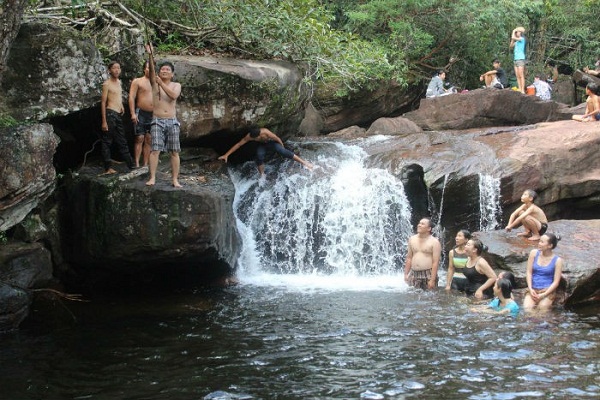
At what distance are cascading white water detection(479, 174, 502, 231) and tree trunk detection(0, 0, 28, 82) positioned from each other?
8064 mm

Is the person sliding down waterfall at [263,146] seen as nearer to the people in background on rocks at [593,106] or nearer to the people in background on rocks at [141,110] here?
the people in background on rocks at [141,110]

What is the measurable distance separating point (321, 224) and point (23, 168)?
18.4 ft

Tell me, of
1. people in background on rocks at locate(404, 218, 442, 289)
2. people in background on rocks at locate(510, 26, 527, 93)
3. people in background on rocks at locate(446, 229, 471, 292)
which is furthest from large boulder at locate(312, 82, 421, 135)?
people in background on rocks at locate(446, 229, 471, 292)

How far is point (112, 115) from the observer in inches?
382

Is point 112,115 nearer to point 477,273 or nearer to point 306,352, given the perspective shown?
point 306,352

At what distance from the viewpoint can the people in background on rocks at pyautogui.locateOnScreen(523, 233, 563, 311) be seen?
28.7 feet

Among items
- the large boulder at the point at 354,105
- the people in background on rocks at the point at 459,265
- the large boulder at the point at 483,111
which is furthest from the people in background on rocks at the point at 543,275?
the large boulder at the point at 354,105

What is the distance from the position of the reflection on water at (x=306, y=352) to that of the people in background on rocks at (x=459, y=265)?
11.9 inches

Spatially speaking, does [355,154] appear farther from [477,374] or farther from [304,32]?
[477,374]

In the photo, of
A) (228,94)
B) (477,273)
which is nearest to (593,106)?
(477,273)

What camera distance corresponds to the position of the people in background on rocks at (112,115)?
9484 millimetres

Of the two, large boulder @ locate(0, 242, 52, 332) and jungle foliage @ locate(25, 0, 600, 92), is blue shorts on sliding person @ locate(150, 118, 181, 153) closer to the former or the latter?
jungle foliage @ locate(25, 0, 600, 92)

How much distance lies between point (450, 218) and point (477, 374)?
6230 mm

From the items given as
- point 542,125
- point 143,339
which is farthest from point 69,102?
point 542,125
